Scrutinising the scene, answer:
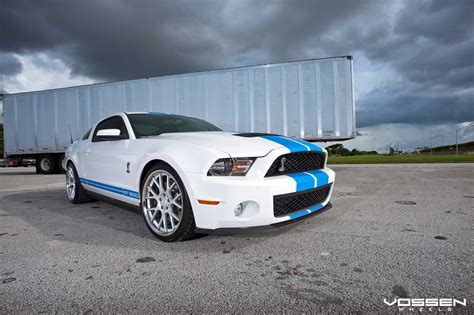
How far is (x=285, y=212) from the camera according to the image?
6.67 ft

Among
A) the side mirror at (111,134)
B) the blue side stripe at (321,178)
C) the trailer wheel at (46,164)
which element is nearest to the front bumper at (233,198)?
the blue side stripe at (321,178)

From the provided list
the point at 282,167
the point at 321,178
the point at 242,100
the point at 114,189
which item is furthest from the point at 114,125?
the point at 242,100

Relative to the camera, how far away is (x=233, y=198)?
1851 millimetres

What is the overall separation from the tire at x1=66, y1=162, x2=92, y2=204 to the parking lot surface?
0.96 meters

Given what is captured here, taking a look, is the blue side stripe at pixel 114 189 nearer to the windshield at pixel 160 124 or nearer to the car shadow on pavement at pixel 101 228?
the car shadow on pavement at pixel 101 228

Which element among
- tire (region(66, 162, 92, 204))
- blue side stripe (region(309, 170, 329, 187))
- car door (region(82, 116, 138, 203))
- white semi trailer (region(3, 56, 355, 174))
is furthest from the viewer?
white semi trailer (region(3, 56, 355, 174))

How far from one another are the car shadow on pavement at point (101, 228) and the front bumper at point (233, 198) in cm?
28

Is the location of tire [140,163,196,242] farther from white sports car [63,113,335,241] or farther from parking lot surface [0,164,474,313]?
parking lot surface [0,164,474,313]

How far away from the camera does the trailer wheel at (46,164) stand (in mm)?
10109

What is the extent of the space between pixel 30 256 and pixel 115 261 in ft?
2.37

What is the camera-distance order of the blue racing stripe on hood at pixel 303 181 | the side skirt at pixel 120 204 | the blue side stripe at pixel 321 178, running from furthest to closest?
the side skirt at pixel 120 204 → the blue side stripe at pixel 321 178 → the blue racing stripe on hood at pixel 303 181

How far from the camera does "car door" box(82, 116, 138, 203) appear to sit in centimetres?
269

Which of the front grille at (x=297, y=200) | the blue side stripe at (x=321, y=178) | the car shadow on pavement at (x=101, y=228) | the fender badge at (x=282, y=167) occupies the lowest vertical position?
the car shadow on pavement at (x=101, y=228)

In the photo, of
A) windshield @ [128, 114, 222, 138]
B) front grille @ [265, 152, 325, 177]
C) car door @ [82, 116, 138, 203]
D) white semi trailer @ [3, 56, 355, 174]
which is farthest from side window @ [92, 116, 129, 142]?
white semi trailer @ [3, 56, 355, 174]
